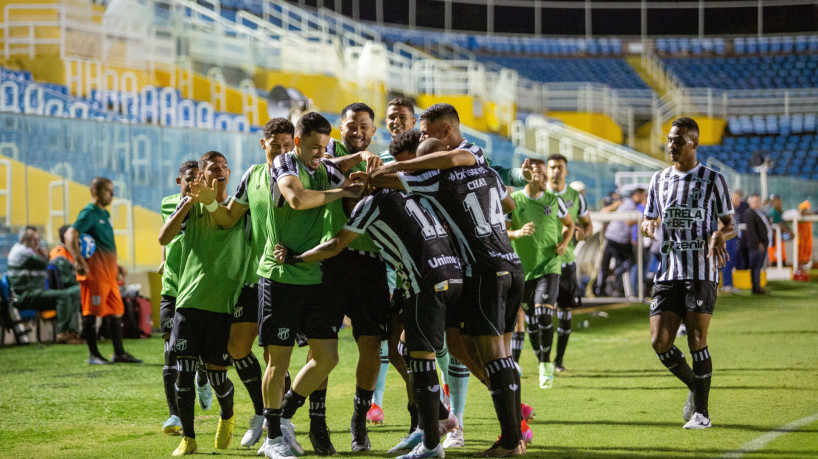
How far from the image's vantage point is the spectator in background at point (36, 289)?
523 inches

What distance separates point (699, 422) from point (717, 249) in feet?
3.93

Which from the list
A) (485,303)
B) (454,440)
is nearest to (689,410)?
(454,440)

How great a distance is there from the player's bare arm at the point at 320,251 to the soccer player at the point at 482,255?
0.35 metres

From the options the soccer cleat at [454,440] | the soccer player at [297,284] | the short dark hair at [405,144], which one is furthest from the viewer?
the soccer cleat at [454,440]

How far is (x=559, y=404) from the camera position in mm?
7961

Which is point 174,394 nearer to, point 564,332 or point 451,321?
point 451,321

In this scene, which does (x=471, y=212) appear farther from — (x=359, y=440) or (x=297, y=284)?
(x=359, y=440)

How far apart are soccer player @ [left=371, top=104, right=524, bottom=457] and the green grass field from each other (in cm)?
49

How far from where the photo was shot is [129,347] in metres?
13.0

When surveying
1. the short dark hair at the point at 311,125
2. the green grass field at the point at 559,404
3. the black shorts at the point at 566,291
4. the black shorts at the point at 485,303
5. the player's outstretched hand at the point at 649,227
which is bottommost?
the green grass field at the point at 559,404

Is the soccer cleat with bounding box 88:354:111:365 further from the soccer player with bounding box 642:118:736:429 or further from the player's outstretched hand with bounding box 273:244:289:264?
the soccer player with bounding box 642:118:736:429

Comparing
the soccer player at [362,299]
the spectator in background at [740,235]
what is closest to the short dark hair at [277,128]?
the soccer player at [362,299]

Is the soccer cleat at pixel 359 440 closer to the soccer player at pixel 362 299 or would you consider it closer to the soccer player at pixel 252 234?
A: the soccer player at pixel 362 299

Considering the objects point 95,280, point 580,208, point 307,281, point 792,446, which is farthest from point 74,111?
point 792,446
